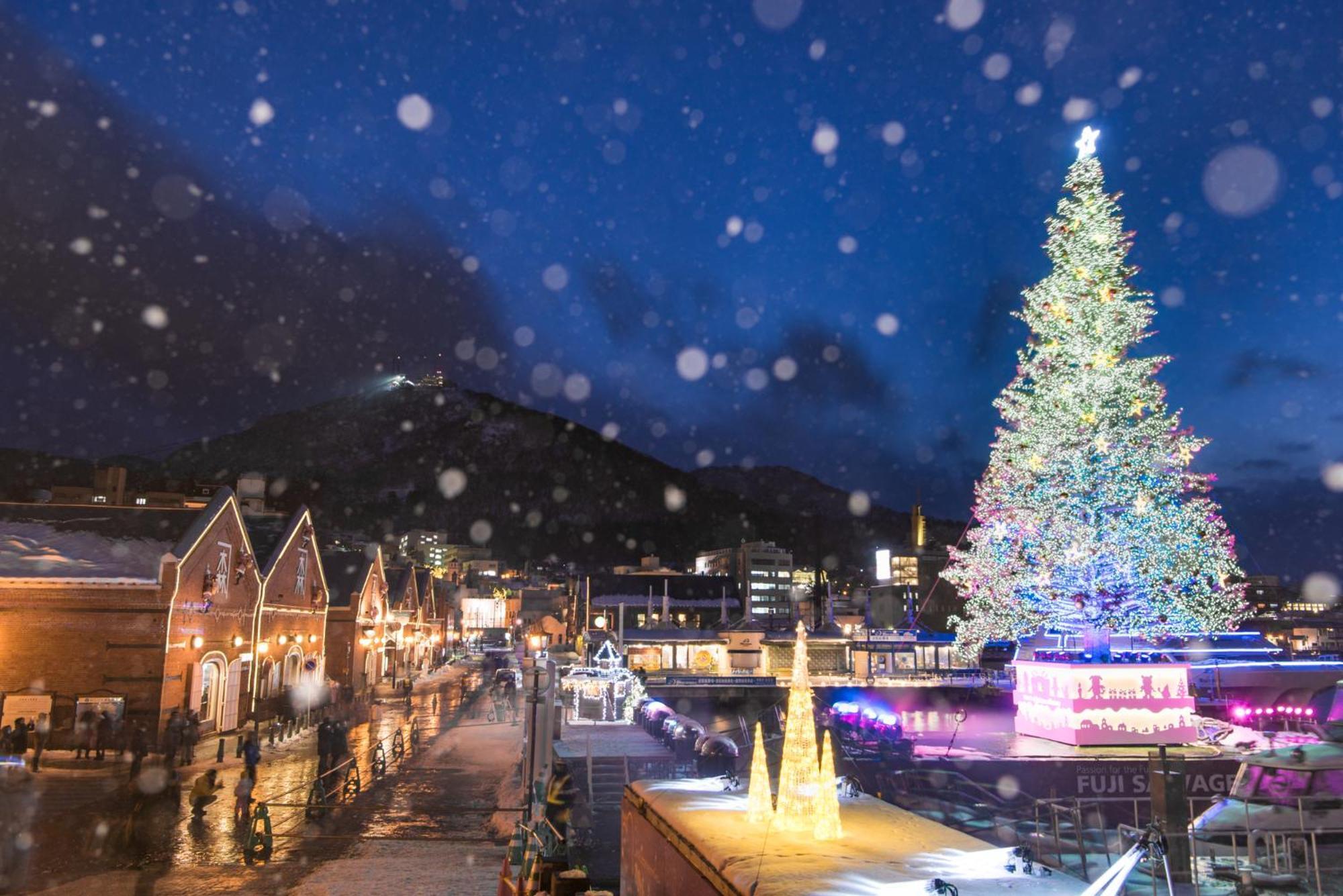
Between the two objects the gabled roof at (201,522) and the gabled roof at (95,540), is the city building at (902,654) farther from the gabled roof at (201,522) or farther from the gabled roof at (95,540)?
the gabled roof at (95,540)

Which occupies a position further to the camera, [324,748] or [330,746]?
[330,746]

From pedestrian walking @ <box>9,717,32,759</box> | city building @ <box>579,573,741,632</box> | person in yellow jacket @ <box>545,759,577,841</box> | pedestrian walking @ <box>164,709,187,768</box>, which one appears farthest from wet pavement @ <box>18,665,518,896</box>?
city building @ <box>579,573,741,632</box>

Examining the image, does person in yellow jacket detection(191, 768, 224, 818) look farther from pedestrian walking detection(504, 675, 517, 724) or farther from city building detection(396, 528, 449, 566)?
city building detection(396, 528, 449, 566)

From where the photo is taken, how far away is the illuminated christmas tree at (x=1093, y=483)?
23594 millimetres

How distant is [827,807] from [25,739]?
76.8 ft

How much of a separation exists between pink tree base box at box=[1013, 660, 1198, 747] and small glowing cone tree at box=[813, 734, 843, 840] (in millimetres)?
18224

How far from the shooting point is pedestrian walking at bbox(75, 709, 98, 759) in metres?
23.6

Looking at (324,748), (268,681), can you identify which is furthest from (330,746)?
(268,681)

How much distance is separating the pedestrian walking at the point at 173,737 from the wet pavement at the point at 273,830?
2.98 feet

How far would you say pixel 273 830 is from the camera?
51.3 feet

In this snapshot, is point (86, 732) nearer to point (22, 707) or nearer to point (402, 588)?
point (22, 707)

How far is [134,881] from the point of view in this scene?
486 inches

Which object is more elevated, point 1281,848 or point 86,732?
point 86,732

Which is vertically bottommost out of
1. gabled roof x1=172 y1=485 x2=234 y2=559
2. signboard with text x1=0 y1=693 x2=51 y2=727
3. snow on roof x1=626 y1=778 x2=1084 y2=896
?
signboard with text x1=0 y1=693 x2=51 y2=727
